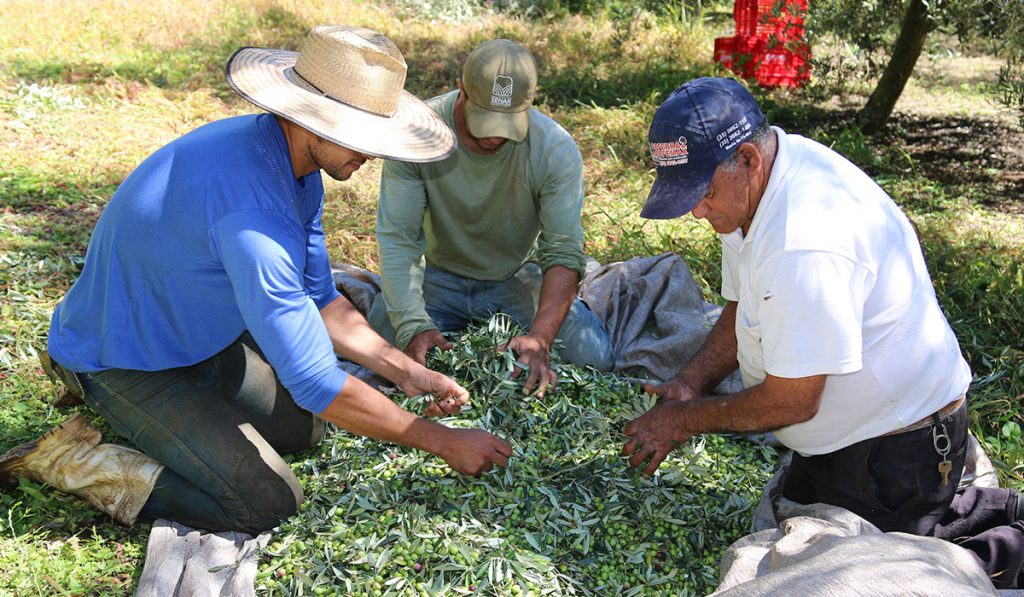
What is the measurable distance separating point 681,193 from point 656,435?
841 mm

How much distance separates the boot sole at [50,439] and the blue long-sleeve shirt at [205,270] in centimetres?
25

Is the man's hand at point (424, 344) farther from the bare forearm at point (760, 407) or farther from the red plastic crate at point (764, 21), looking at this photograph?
the red plastic crate at point (764, 21)

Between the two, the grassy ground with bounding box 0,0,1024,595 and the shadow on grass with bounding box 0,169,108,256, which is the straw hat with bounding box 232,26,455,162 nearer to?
the grassy ground with bounding box 0,0,1024,595

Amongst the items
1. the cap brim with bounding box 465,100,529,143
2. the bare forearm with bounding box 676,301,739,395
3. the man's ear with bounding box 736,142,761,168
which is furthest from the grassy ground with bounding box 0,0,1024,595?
the man's ear with bounding box 736,142,761,168

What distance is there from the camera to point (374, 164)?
671 cm

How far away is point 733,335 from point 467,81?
4.63 feet

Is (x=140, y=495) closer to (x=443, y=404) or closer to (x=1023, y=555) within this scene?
(x=443, y=404)

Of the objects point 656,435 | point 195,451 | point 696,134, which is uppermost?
point 696,134

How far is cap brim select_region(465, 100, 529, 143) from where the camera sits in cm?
333

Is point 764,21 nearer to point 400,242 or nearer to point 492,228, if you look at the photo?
point 492,228

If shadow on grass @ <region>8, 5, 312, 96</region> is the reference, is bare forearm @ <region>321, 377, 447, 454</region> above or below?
above

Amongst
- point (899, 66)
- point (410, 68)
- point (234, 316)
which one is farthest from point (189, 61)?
point (234, 316)

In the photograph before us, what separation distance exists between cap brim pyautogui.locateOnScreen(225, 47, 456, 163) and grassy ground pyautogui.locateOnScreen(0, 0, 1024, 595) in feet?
5.07

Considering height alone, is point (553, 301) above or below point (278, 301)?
below
